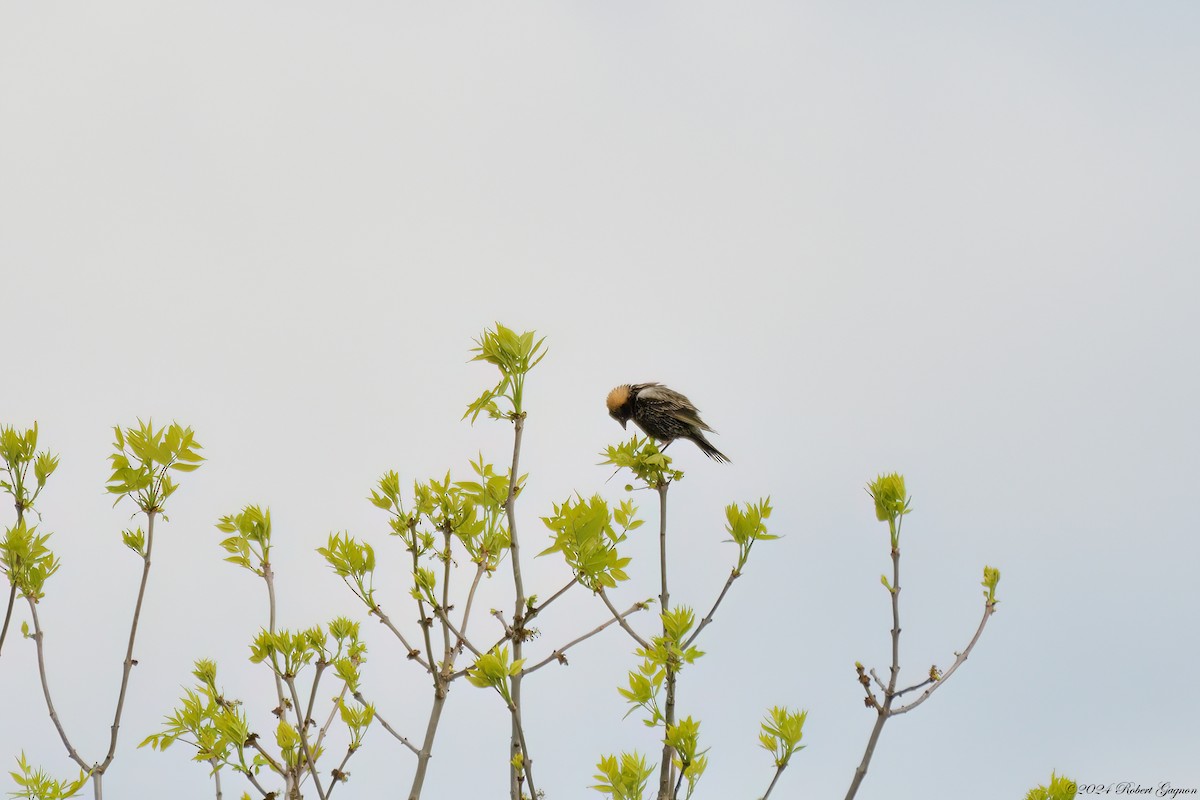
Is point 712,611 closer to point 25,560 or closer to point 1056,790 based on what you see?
point 1056,790

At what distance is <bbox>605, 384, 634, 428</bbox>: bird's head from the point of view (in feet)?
21.1

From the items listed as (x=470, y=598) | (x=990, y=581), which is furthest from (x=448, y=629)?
(x=990, y=581)

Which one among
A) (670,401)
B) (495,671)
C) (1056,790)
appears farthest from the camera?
(670,401)

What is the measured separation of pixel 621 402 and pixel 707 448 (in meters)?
0.75

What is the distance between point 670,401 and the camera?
20.9 feet

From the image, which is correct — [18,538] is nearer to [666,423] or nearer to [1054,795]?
[666,423]

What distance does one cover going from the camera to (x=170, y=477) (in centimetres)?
418

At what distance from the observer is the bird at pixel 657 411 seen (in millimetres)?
6371

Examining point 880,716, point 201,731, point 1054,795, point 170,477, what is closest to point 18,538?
point 170,477

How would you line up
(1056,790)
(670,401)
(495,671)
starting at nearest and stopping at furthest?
(495,671) → (1056,790) → (670,401)

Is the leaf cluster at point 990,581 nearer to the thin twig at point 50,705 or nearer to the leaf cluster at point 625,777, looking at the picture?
the leaf cluster at point 625,777

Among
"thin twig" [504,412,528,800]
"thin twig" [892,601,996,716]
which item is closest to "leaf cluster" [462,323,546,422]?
"thin twig" [504,412,528,800]

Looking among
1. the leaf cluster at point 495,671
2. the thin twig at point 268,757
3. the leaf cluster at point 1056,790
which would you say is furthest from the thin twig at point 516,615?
the leaf cluster at point 1056,790

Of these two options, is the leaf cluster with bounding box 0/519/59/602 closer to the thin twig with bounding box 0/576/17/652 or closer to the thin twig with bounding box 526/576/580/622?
the thin twig with bounding box 0/576/17/652
